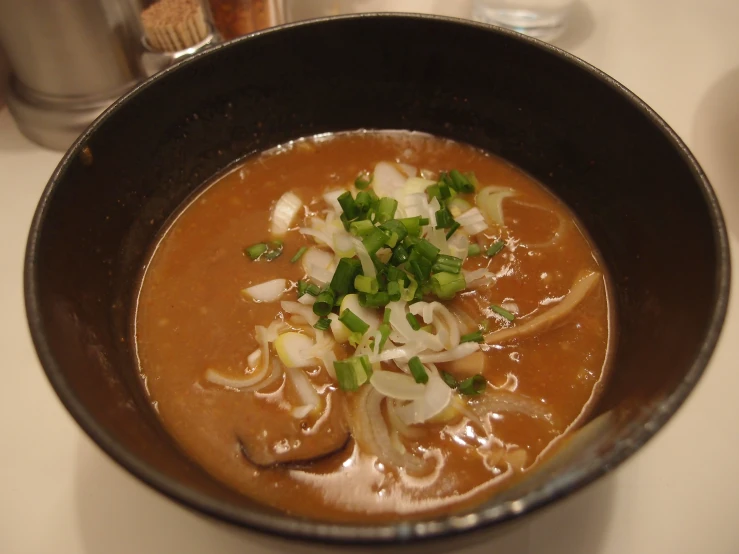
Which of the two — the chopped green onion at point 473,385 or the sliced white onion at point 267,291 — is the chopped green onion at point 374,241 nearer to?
the sliced white onion at point 267,291

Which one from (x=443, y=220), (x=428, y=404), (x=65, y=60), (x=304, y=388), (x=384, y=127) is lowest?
(x=428, y=404)

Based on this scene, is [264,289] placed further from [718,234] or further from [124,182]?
[718,234]

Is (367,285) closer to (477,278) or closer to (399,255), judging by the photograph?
(399,255)

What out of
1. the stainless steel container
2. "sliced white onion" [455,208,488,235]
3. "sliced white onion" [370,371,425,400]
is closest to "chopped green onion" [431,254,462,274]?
"sliced white onion" [455,208,488,235]

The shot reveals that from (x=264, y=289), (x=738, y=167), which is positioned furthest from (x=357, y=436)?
(x=738, y=167)

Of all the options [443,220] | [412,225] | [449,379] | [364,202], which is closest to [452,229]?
[443,220]

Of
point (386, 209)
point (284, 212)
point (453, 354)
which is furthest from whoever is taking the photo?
point (284, 212)

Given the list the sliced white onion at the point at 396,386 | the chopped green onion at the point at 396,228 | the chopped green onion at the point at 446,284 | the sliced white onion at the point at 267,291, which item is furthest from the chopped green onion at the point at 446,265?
the sliced white onion at the point at 267,291

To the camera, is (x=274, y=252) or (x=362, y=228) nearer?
(x=362, y=228)

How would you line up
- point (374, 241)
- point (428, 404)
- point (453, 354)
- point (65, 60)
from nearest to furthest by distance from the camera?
point (428, 404) < point (453, 354) < point (374, 241) < point (65, 60)
